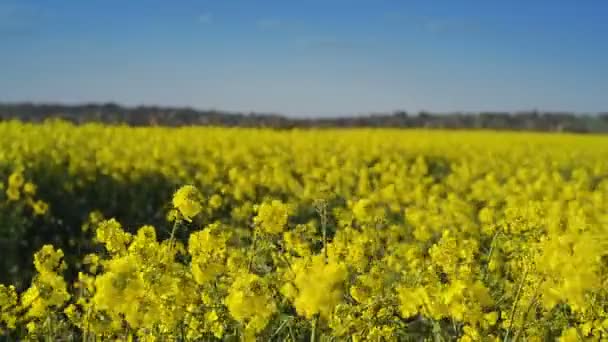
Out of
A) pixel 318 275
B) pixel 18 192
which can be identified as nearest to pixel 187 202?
pixel 318 275

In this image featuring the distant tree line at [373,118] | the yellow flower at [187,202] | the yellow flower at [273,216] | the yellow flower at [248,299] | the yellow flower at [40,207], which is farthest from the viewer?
the distant tree line at [373,118]

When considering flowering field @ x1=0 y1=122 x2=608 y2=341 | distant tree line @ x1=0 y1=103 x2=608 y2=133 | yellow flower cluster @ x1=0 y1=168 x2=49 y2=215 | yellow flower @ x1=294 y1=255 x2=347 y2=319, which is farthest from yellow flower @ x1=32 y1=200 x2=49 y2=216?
distant tree line @ x1=0 y1=103 x2=608 y2=133

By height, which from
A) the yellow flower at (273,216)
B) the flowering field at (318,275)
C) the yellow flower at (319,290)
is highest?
the yellow flower at (273,216)

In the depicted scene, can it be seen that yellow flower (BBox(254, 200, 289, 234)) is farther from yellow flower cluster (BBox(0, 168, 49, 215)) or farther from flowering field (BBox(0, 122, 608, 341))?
yellow flower cluster (BBox(0, 168, 49, 215))

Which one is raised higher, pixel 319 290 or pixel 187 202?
pixel 187 202

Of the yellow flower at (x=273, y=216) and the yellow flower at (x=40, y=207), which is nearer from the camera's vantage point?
the yellow flower at (x=273, y=216)

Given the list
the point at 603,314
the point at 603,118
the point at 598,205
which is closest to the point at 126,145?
the point at 598,205

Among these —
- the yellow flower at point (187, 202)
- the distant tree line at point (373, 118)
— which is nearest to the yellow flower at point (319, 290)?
the yellow flower at point (187, 202)

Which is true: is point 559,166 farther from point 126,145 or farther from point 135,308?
point 135,308

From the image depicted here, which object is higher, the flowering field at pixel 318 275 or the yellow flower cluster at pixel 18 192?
the flowering field at pixel 318 275

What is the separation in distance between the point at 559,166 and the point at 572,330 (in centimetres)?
1415

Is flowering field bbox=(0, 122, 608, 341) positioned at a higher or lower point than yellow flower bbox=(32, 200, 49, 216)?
higher

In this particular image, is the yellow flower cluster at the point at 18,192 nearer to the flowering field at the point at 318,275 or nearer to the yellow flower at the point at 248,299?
the flowering field at the point at 318,275

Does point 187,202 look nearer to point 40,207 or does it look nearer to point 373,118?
point 40,207
